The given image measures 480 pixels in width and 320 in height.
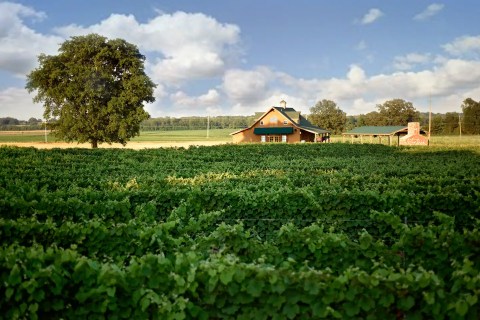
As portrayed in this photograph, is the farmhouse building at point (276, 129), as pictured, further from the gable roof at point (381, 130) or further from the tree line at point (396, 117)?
the tree line at point (396, 117)

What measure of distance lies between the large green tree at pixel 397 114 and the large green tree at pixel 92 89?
93851 mm

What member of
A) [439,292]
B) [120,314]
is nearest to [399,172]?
[439,292]

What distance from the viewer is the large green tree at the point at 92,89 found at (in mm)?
48656

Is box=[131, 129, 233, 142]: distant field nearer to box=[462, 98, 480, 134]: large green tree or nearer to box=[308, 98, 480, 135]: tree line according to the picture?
box=[308, 98, 480, 135]: tree line

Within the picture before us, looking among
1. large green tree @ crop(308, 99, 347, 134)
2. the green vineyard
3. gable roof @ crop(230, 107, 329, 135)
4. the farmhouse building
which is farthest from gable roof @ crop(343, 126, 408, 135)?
the green vineyard

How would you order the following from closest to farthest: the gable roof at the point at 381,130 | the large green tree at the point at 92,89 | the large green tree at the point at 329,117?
the large green tree at the point at 92,89, the gable roof at the point at 381,130, the large green tree at the point at 329,117

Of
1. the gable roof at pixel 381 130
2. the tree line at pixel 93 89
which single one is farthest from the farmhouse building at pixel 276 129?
the tree line at pixel 93 89

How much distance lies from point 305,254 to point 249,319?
90.2 inches

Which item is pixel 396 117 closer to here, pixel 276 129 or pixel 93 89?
pixel 276 129

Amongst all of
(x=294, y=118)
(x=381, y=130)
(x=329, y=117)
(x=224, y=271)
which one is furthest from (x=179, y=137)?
(x=224, y=271)

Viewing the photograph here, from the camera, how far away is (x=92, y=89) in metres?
48.6

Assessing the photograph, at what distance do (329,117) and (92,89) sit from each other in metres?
77.0

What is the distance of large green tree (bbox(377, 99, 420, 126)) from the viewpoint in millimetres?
122938

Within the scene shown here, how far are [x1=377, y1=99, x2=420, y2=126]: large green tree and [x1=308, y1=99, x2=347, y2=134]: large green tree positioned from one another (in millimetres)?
20195
